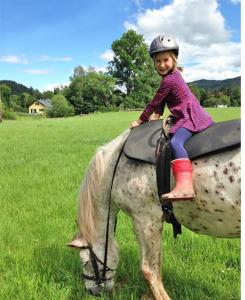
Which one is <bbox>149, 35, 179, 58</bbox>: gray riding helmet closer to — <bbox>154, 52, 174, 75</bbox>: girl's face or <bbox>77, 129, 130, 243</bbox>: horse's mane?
<bbox>154, 52, 174, 75</bbox>: girl's face

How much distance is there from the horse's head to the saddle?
0.77m

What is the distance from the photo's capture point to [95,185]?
3814 millimetres

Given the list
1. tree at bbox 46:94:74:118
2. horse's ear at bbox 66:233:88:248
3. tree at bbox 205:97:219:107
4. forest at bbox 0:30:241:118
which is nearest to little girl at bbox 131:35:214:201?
horse's ear at bbox 66:233:88:248

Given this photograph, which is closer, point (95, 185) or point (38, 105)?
point (95, 185)

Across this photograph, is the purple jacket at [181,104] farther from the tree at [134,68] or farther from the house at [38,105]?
the house at [38,105]

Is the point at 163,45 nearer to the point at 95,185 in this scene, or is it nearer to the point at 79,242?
the point at 95,185

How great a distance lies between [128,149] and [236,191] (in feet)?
3.26

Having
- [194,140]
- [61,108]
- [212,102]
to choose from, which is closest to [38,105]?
[61,108]

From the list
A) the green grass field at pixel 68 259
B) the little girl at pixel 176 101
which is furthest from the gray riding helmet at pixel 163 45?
the green grass field at pixel 68 259

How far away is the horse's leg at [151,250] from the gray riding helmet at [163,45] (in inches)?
55.8

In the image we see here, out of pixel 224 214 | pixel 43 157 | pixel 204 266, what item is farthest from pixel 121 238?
pixel 43 157

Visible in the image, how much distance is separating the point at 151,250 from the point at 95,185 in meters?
0.78
